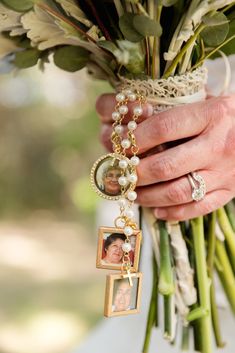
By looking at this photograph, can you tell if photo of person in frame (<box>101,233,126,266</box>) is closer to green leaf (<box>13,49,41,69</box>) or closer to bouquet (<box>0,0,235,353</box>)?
bouquet (<box>0,0,235,353</box>)

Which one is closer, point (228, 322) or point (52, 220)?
point (228, 322)

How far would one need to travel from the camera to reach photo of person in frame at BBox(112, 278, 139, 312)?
797 millimetres

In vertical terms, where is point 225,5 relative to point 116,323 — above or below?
above

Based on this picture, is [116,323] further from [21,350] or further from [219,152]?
[21,350]

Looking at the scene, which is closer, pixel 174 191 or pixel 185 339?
pixel 174 191

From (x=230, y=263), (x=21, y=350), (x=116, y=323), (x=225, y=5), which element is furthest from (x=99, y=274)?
(x=225, y=5)

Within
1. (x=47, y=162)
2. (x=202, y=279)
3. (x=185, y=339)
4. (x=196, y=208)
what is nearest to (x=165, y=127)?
(x=196, y=208)

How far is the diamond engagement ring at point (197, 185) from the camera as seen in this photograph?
0.87m

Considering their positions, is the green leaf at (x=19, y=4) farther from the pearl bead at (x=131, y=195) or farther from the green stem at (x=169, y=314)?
the green stem at (x=169, y=314)

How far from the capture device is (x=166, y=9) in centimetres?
84

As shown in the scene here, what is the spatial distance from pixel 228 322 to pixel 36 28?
0.65 m

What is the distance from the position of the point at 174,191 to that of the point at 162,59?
175 millimetres

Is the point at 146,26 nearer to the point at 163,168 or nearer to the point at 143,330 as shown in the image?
the point at 163,168

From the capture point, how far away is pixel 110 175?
2.72 feet
